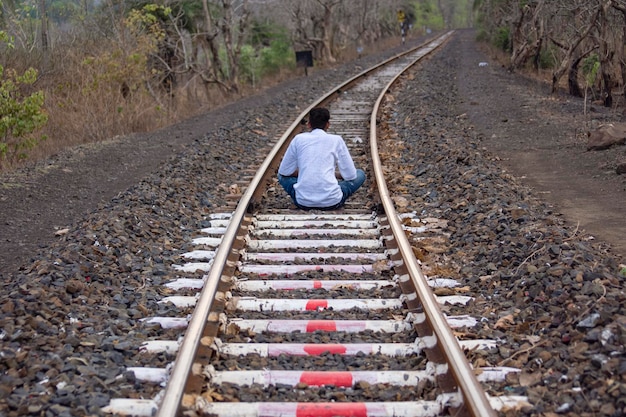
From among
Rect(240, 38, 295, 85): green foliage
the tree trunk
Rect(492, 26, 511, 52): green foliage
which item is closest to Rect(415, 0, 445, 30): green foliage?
Rect(240, 38, 295, 85): green foliage

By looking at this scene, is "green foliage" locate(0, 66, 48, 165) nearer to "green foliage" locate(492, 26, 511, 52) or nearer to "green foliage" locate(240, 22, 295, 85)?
"green foliage" locate(240, 22, 295, 85)

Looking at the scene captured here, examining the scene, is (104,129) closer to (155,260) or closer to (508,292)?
(155,260)

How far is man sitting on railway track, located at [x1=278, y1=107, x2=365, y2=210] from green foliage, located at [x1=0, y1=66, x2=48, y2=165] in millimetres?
6092

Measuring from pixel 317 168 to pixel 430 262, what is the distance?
2.15 meters

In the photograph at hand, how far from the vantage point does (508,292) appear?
548cm

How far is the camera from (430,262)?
628 centimetres

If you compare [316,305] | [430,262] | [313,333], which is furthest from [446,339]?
[430,262]

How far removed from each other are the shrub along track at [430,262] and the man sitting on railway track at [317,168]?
76 cm

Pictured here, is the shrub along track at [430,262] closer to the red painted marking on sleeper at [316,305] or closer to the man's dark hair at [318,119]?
the red painted marking on sleeper at [316,305]

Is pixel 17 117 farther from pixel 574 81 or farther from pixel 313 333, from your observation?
pixel 574 81

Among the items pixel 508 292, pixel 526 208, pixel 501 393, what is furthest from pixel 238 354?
pixel 526 208

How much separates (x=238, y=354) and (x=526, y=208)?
3870 mm

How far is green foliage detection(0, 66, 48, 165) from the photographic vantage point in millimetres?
12109

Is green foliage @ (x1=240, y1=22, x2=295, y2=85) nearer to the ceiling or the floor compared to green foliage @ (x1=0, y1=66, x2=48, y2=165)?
nearer to the floor
